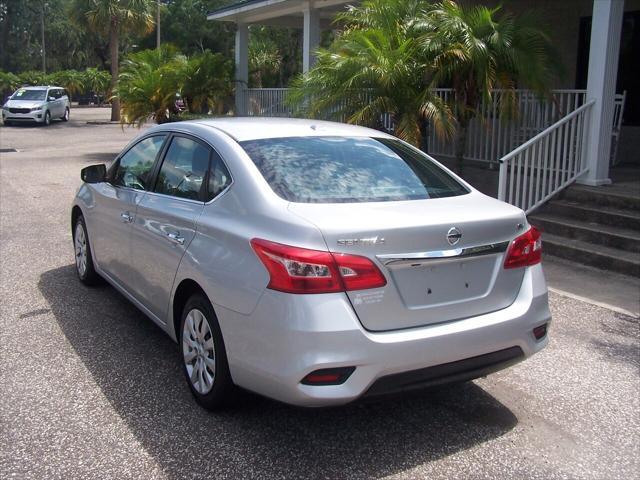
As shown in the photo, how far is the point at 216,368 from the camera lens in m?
3.63

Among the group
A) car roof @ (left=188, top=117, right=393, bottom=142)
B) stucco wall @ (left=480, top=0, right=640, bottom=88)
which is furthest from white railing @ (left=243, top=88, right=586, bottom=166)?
car roof @ (left=188, top=117, right=393, bottom=142)

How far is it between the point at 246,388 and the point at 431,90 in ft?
22.3

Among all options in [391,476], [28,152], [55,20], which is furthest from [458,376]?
[55,20]

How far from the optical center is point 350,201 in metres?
3.60

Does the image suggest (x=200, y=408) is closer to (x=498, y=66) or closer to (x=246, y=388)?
(x=246, y=388)

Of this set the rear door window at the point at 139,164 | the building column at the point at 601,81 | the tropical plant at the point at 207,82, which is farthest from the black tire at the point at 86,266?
the tropical plant at the point at 207,82

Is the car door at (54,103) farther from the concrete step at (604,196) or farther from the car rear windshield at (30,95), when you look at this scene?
the concrete step at (604,196)

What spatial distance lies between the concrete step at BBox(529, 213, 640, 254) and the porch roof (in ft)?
23.6

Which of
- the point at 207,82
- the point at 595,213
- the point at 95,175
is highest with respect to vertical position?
the point at 207,82

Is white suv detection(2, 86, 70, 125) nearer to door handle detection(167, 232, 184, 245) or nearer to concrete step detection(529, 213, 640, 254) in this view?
concrete step detection(529, 213, 640, 254)

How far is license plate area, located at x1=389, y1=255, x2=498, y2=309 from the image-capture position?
328cm

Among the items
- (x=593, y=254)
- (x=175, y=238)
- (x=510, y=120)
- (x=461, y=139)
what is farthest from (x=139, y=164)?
(x=510, y=120)

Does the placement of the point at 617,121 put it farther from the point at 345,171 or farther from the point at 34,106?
the point at 34,106

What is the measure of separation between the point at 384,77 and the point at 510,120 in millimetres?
2099
